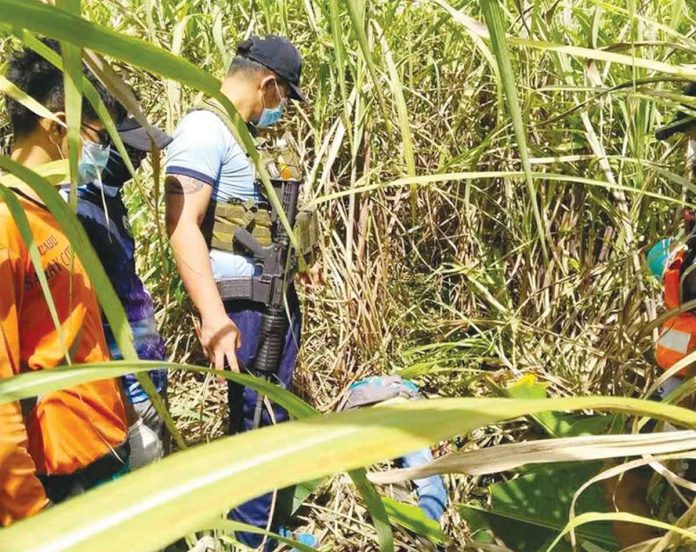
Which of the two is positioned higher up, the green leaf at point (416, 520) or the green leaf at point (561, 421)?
the green leaf at point (561, 421)

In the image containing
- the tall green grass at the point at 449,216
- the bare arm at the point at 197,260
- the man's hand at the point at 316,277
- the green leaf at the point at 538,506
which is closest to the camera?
the green leaf at the point at 538,506

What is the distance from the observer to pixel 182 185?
1944mm

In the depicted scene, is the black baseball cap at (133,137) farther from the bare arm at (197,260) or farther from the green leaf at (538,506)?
the green leaf at (538,506)

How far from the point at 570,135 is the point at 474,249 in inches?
21.6

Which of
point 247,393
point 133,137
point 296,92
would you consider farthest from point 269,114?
point 247,393

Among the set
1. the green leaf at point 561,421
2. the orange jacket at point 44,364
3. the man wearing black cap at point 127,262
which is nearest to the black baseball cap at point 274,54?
the man wearing black cap at point 127,262

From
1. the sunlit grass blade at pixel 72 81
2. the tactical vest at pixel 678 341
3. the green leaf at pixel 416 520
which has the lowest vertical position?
the green leaf at pixel 416 520

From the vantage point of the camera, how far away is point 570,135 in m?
2.14

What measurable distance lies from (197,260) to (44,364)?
69 centimetres

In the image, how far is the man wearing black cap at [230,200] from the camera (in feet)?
6.28

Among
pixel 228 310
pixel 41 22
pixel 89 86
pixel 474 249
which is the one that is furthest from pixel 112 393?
pixel 474 249

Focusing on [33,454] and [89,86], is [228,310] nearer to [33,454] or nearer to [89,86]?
[33,454]

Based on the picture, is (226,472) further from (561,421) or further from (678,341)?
(561,421)

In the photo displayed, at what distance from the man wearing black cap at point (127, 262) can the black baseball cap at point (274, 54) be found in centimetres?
51
